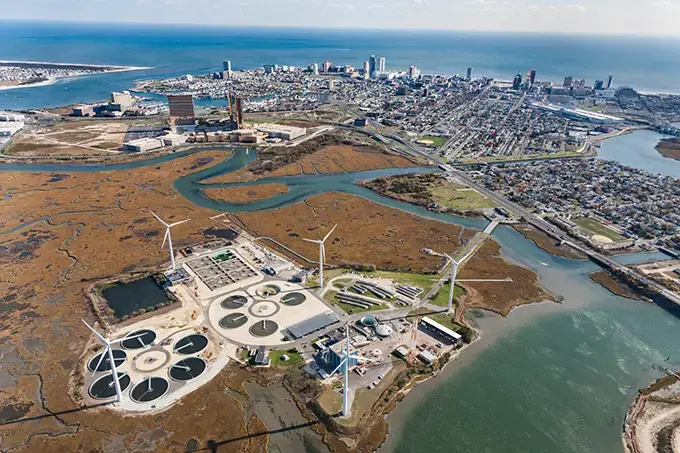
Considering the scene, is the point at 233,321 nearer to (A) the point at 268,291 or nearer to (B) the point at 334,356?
(A) the point at 268,291

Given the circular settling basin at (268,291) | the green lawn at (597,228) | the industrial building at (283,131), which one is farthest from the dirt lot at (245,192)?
the green lawn at (597,228)

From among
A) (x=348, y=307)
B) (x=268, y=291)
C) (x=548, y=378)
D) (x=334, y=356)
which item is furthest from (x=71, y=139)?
(x=548, y=378)

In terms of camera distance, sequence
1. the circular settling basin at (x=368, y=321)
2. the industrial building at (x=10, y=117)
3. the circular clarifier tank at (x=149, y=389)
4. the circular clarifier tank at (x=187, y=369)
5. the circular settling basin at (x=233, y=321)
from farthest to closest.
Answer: the industrial building at (x=10, y=117), the circular settling basin at (x=368, y=321), the circular settling basin at (x=233, y=321), the circular clarifier tank at (x=187, y=369), the circular clarifier tank at (x=149, y=389)

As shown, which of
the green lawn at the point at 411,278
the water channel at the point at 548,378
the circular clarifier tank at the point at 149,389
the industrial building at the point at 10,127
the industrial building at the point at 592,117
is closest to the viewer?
the water channel at the point at 548,378

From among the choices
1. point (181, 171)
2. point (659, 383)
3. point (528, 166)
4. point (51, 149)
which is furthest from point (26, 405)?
point (528, 166)

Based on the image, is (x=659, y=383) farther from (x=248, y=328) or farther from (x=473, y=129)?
(x=473, y=129)

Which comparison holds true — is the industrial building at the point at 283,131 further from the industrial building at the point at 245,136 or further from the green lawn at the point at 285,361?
the green lawn at the point at 285,361
